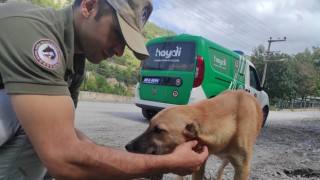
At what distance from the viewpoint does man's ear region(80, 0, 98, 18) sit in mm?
1657

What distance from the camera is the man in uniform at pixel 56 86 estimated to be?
136 centimetres

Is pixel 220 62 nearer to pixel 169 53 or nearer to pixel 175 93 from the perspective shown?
pixel 169 53

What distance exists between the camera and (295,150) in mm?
6672

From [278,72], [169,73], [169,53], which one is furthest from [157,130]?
[278,72]

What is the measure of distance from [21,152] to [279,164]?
165 inches

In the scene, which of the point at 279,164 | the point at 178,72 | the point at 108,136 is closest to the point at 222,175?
the point at 279,164

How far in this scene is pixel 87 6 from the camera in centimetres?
167

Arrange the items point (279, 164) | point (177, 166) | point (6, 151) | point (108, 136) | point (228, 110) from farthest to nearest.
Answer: point (108, 136) → point (279, 164) → point (228, 110) → point (177, 166) → point (6, 151)

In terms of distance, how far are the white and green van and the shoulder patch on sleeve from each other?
6323mm

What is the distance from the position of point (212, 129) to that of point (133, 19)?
1.60m

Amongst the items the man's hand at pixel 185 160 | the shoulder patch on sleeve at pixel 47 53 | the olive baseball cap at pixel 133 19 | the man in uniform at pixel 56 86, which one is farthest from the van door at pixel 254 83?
the shoulder patch on sleeve at pixel 47 53

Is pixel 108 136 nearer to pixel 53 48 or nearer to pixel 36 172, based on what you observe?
Result: pixel 36 172

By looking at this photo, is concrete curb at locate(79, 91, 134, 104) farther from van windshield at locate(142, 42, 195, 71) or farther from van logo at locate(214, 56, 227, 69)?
van logo at locate(214, 56, 227, 69)

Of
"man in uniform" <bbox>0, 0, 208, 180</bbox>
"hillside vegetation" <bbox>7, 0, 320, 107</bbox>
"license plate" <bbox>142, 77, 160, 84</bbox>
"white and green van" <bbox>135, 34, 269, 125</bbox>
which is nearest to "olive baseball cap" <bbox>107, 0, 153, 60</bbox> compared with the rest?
"man in uniform" <bbox>0, 0, 208, 180</bbox>
